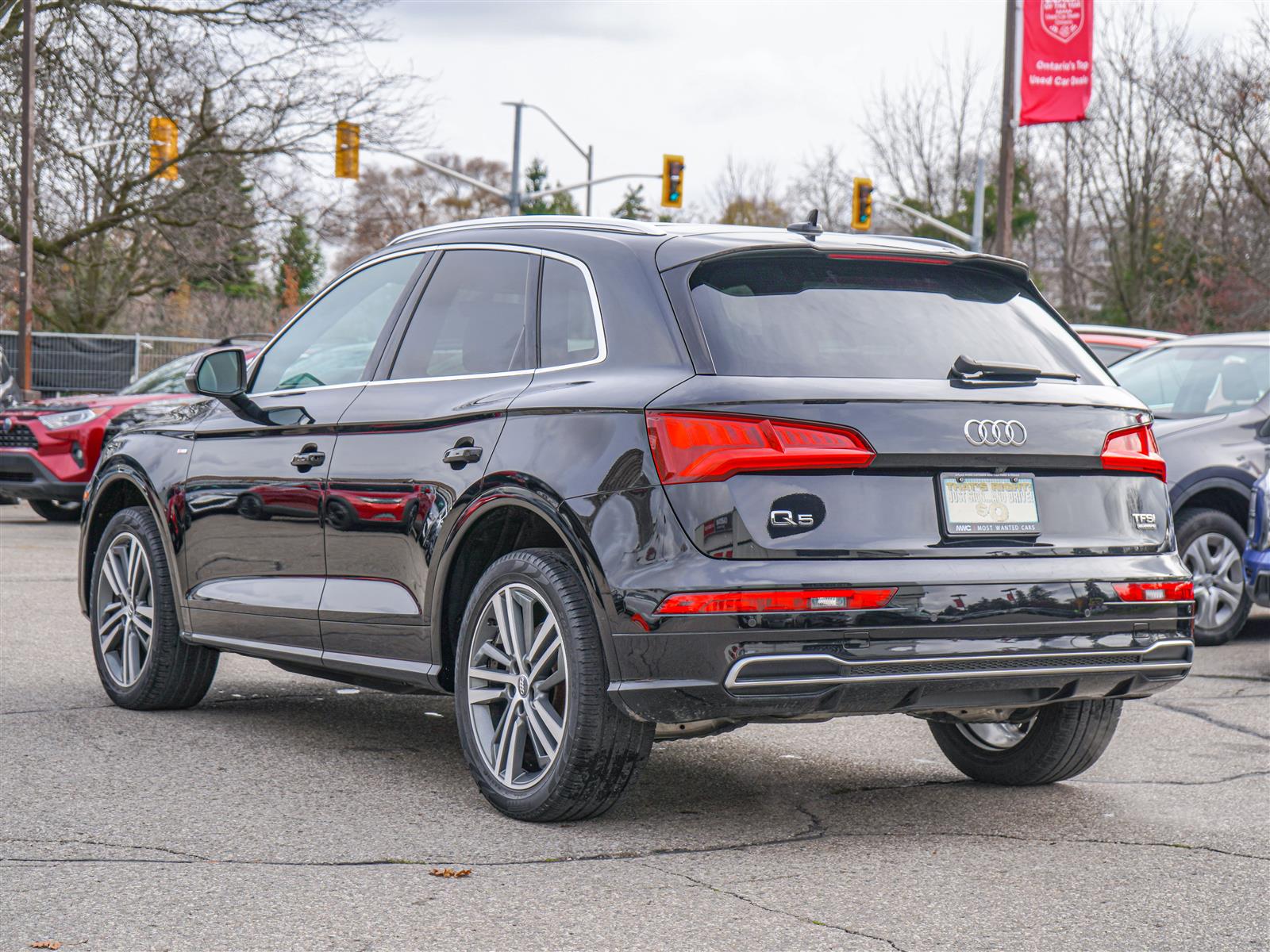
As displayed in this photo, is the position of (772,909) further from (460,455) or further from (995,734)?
(995,734)

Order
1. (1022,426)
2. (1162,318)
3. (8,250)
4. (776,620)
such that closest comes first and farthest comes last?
(776,620) < (1022,426) < (8,250) < (1162,318)

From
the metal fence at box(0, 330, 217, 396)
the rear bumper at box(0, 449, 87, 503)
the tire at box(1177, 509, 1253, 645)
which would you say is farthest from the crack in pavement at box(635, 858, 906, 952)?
the metal fence at box(0, 330, 217, 396)

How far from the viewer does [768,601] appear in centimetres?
418

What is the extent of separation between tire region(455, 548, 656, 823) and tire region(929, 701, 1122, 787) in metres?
1.42

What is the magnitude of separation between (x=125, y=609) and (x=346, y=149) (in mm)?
23219

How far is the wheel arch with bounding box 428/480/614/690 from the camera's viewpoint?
14.7 feet

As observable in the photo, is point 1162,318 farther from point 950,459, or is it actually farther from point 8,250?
point 950,459

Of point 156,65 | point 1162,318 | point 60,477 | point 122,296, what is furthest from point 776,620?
point 1162,318

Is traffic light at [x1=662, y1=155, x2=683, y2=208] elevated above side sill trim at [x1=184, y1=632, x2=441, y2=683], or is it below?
above

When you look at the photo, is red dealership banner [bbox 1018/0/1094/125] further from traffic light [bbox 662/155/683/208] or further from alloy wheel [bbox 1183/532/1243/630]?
alloy wheel [bbox 1183/532/1243/630]

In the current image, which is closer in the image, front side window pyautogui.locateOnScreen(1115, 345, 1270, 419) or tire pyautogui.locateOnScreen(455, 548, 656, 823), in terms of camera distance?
tire pyautogui.locateOnScreen(455, 548, 656, 823)

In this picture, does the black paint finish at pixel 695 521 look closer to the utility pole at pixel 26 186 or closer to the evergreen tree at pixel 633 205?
the utility pole at pixel 26 186

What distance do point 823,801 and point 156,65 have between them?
87.4 ft

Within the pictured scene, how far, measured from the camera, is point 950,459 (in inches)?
174
